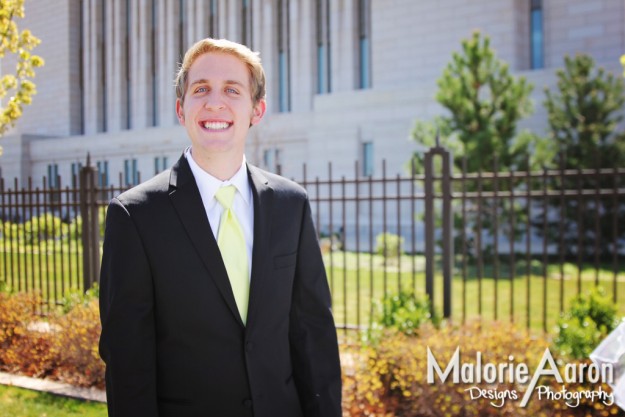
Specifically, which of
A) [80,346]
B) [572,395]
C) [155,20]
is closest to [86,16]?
[155,20]

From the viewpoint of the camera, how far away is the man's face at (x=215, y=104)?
2055 millimetres

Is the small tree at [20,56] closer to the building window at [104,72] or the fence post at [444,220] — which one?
the fence post at [444,220]

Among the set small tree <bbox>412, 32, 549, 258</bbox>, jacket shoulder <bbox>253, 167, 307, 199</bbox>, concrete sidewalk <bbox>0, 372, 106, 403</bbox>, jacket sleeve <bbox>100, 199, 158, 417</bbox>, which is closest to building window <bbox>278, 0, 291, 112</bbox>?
small tree <bbox>412, 32, 549, 258</bbox>

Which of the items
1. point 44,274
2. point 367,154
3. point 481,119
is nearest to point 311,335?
point 44,274

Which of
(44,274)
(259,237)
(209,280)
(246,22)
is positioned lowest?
(44,274)

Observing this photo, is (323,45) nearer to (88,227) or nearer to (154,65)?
(154,65)

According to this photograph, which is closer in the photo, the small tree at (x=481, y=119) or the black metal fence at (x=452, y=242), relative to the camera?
the black metal fence at (x=452, y=242)

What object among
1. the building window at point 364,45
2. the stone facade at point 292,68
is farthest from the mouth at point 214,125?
the building window at point 364,45

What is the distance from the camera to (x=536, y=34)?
2430 centimetres

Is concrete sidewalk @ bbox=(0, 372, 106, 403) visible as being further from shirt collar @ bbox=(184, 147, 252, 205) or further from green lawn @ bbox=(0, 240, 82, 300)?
shirt collar @ bbox=(184, 147, 252, 205)

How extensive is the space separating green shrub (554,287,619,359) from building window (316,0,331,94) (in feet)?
86.2

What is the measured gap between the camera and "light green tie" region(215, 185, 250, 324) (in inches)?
80.7

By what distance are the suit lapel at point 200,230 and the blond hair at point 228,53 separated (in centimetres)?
37

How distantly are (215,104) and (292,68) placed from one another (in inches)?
1175
